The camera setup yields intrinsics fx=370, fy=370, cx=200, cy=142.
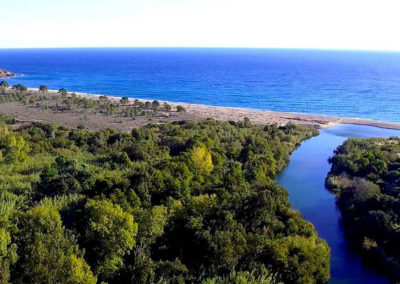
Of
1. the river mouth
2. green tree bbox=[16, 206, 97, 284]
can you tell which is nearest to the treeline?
the river mouth

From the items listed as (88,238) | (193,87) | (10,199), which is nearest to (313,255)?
(88,238)

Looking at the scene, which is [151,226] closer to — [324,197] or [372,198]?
[372,198]

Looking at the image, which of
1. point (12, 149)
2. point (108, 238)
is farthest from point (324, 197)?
point (12, 149)

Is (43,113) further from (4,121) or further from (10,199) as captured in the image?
(10,199)

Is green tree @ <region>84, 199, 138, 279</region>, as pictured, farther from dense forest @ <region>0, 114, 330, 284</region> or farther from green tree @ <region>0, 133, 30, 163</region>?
green tree @ <region>0, 133, 30, 163</region>

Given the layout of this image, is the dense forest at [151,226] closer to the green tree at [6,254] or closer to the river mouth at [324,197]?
the green tree at [6,254]
